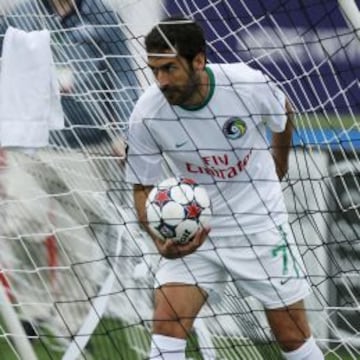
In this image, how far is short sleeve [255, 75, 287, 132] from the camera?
5.31 m

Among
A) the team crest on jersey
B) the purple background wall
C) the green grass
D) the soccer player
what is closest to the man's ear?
the soccer player

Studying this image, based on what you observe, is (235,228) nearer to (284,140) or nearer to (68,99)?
(284,140)

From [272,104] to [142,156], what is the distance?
514 millimetres

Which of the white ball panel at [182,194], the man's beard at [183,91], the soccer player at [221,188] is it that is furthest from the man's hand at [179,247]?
the man's beard at [183,91]

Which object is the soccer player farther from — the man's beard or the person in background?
the person in background

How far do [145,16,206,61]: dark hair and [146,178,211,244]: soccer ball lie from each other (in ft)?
1.52

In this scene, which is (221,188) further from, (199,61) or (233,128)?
(199,61)

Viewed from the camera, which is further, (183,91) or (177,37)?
(183,91)

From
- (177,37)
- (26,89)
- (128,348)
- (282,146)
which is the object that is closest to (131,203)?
(128,348)

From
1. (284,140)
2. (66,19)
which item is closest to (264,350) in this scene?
(284,140)

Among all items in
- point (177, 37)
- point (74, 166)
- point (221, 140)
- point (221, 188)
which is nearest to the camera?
point (177, 37)

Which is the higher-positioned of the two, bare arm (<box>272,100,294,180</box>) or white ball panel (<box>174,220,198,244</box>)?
bare arm (<box>272,100,294,180</box>)

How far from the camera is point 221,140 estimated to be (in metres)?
5.29

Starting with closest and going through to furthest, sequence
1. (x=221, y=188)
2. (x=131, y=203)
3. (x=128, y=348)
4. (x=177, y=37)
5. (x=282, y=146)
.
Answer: (x=177, y=37) → (x=221, y=188) → (x=282, y=146) → (x=131, y=203) → (x=128, y=348)
